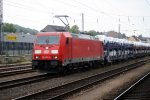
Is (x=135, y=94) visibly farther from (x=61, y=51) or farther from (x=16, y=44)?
(x=16, y=44)

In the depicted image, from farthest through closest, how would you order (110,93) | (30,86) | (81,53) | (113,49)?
(113,49) < (81,53) < (30,86) < (110,93)

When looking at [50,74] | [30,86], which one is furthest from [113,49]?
[30,86]

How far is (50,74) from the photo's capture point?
24656mm

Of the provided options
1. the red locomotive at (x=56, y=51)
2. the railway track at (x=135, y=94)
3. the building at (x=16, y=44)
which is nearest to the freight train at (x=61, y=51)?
the red locomotive at (x=56, y=51)

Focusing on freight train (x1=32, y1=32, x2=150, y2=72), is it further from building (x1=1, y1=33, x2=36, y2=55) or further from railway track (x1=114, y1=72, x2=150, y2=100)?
building (x1=1, y1=33, x2=36, y2=55)

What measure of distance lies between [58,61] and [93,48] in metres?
8.25

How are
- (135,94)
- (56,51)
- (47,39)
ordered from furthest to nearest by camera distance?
(47,39), (56,51), (135,94)

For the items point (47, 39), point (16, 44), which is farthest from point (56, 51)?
point (16, 44)

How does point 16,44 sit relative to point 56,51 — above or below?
above

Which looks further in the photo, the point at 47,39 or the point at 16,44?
the point at 16,44

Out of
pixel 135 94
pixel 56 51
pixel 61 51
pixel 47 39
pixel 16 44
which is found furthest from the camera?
pixel 16 44

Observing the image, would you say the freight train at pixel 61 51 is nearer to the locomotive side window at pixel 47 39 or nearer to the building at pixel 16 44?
the locomotive side window at pixel 47 39

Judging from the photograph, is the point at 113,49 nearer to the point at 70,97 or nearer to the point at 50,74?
the point at 50,74

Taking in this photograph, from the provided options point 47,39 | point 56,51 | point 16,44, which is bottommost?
point 56,51
